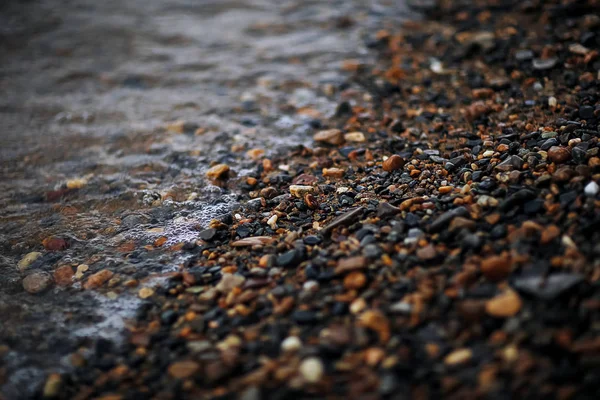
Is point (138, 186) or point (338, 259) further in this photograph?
point (138, 186)

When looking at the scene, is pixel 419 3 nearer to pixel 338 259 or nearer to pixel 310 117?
pixel 310 117

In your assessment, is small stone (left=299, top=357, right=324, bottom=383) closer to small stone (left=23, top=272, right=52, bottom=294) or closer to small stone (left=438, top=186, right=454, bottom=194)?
small stone (left=438, top=186, right=454, bottom=194)

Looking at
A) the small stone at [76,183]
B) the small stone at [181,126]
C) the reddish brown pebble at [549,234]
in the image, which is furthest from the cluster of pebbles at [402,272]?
the small stone at [76,183]

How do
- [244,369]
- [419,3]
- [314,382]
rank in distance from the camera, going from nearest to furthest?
[314,382], [244,369], [419,3]

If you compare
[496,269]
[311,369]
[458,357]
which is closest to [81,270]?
[311,369]

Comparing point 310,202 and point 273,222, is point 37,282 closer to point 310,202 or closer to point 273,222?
point 273,222

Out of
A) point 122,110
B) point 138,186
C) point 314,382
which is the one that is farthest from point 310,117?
point 314,382

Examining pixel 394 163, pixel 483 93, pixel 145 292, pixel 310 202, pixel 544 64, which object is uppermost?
pixel 544 64
